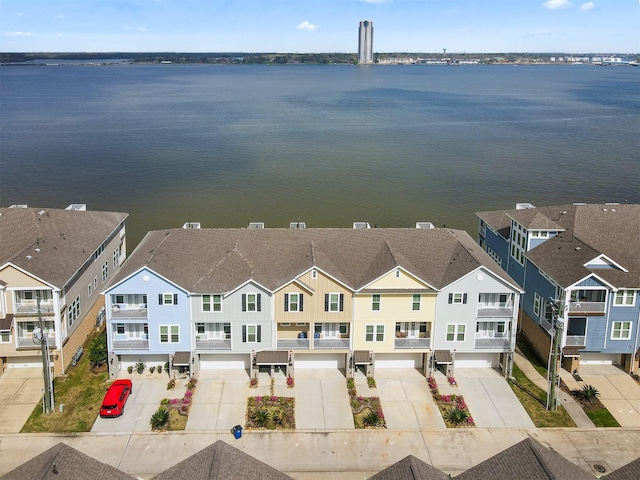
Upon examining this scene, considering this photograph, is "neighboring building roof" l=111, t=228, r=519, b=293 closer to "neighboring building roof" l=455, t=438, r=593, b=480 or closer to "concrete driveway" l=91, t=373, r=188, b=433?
"concrete driveway" l=91, t=373, r=188, b=433

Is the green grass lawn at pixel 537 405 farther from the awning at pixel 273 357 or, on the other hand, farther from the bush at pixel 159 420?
the bush at pixel 159 420

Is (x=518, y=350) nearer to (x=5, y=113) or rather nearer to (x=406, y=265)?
(x=406, y=265)

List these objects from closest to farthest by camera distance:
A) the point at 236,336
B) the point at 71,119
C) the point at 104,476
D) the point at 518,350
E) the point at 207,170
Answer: the point at 104,476
the point at 236,336
the point at 518,350
the point at 207,170
the point at 71,119

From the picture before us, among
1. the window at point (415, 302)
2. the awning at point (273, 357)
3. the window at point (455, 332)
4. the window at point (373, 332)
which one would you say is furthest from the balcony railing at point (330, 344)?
the window at point (455, 332)

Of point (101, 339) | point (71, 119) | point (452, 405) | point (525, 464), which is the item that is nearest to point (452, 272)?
point (452, 405)

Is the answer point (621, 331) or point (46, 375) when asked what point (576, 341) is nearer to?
point (621, 331)

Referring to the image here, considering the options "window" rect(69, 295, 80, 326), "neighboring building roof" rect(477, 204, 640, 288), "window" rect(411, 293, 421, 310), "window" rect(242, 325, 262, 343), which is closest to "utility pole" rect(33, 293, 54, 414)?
"window" rect(69, 295, 80, 326)
